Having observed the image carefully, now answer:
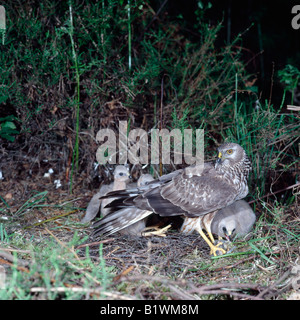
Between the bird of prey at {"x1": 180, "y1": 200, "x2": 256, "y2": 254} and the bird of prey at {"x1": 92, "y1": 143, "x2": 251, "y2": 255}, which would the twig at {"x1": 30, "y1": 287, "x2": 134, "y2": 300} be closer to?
the bird of prey at {"x1": 92, "y1": 143, "x2": 251, "y2": 255}

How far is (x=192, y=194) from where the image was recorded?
11.9ft

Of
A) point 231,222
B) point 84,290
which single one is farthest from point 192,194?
point 84,290

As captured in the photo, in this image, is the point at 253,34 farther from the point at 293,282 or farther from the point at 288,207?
the point at 293,282

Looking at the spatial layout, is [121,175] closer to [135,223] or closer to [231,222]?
[135,223]

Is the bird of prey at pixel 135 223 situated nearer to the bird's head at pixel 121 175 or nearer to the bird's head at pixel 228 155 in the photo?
the bird's head at pixel 121 175

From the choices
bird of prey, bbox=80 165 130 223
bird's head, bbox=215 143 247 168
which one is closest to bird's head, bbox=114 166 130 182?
bird of prey, bbox=80 165 130 223

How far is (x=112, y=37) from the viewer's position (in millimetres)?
4625

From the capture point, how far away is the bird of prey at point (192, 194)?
3596 mm

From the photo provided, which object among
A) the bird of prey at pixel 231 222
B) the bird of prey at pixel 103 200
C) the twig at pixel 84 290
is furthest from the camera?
the bird of prey at pixel 103 200

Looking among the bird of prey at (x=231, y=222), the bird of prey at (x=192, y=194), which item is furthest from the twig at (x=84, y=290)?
the bird of prey at (x=231, y=222)

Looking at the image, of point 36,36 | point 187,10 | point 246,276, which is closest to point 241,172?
point 246,276

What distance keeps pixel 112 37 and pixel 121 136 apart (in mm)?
1064

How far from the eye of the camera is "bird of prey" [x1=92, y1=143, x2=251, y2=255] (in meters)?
3.60

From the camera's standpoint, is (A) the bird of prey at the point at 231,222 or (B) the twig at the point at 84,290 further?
(A) the bird of prey at the point at 231,222
